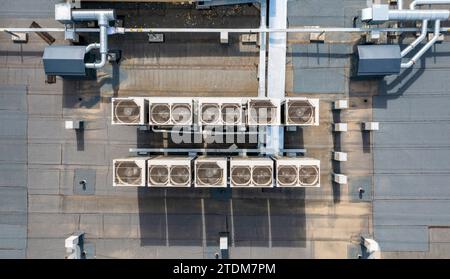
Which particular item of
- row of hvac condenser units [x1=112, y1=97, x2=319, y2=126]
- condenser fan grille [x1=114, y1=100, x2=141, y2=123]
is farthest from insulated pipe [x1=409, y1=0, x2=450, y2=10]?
condenser fan grille [x1=114, y1=100, x2=141, y2=123]

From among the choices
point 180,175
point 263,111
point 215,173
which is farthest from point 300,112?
point 180,175

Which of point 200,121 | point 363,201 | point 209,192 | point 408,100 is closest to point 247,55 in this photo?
Answer: point 200,121

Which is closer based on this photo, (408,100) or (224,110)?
(224,110)

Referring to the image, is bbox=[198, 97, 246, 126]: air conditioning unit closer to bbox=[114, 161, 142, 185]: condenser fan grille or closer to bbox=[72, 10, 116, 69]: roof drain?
bbox=[114, 161, 142, 185]: condenser fan grille

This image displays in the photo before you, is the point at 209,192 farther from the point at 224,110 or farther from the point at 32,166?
the point at 32,166

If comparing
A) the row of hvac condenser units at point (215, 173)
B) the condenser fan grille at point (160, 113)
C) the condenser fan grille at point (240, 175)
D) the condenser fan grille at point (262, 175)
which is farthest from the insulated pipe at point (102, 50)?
the condenser fan grille at point (262, 175)

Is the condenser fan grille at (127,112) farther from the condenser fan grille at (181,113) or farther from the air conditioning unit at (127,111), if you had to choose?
the condenser fan grille at (181,113)
